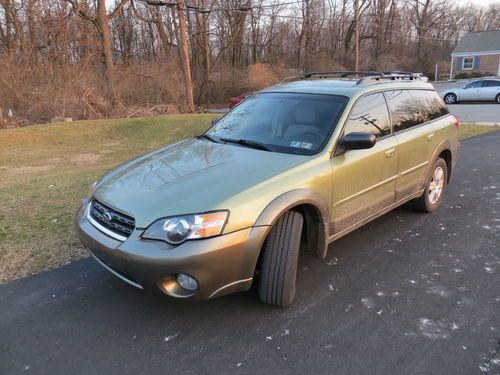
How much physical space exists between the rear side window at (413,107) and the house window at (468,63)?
48.5 metres

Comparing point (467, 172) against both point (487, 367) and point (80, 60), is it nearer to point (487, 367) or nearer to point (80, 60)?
point (487, 367)

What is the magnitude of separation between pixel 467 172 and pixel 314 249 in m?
5.02

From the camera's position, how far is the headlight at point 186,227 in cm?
255

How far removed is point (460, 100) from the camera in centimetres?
2373

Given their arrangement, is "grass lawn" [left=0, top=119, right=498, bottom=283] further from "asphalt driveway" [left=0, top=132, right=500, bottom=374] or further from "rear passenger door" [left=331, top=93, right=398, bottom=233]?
"rear passenger door" [left=331, top=93, right=398, bottom=233]

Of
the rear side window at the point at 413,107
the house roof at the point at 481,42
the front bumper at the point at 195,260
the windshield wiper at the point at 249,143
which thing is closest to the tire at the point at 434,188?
the rear side window at the point at 413,107

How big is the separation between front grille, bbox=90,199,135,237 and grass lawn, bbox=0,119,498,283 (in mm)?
1138

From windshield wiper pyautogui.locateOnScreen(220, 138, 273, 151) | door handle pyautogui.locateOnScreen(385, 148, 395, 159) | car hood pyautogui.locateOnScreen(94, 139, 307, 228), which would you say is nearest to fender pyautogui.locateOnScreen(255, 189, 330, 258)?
car hood pyautogui.locateOnScreen(94, 139, 307, 228)

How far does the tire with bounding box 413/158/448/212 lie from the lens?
15.8 ft

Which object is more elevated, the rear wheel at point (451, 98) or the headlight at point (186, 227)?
the headlight at point (186, 227)

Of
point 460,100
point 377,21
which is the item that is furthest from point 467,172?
point 377,21

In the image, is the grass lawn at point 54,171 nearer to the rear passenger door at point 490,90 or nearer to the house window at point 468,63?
the rear passenger door at point 490,90

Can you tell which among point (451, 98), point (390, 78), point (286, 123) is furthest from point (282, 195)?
point (451, 98)

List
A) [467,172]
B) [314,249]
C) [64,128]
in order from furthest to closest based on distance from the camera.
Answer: [64,128] → [467,172] → [314,249]
